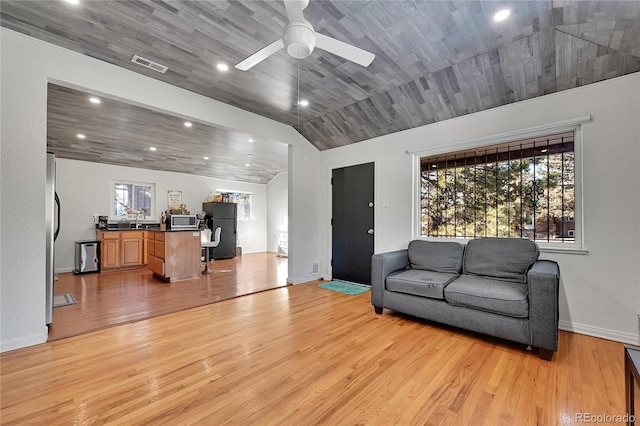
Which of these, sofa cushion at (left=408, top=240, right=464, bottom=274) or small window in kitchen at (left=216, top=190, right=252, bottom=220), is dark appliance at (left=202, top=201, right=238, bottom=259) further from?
sofa cushion at (left=408, top=240, right=464, bottom=274)

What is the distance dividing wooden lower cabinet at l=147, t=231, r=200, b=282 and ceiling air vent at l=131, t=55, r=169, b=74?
112 inches

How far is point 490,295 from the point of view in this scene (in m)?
2.36

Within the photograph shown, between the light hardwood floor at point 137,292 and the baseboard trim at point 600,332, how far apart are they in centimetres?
358

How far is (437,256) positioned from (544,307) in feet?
3.93

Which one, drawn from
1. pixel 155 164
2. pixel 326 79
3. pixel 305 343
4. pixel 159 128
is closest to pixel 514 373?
pixel 305 343

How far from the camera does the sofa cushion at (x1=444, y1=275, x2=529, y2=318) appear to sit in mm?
2221

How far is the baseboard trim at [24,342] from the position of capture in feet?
7.23

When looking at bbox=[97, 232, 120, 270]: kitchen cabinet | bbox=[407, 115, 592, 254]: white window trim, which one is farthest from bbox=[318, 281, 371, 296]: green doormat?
bbox=[97, 232, 120, 270]: kitchen cabinet

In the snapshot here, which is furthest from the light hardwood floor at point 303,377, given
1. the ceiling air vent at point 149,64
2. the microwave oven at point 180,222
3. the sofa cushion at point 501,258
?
the ceiling air vent at point 149,64

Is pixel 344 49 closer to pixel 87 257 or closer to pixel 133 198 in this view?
pixel 87 257

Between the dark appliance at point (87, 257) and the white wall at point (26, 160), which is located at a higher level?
the white wall at point (26, 160)

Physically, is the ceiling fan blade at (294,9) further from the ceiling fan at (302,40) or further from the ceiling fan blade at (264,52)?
the ceiling fan blade at (264,52)

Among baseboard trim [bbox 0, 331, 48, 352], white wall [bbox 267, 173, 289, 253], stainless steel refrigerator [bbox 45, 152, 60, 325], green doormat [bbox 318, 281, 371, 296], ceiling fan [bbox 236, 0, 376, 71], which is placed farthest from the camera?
white wall [bbox 267, 173, 289, 253]

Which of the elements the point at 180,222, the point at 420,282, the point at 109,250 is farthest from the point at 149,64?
the point at 109,250
